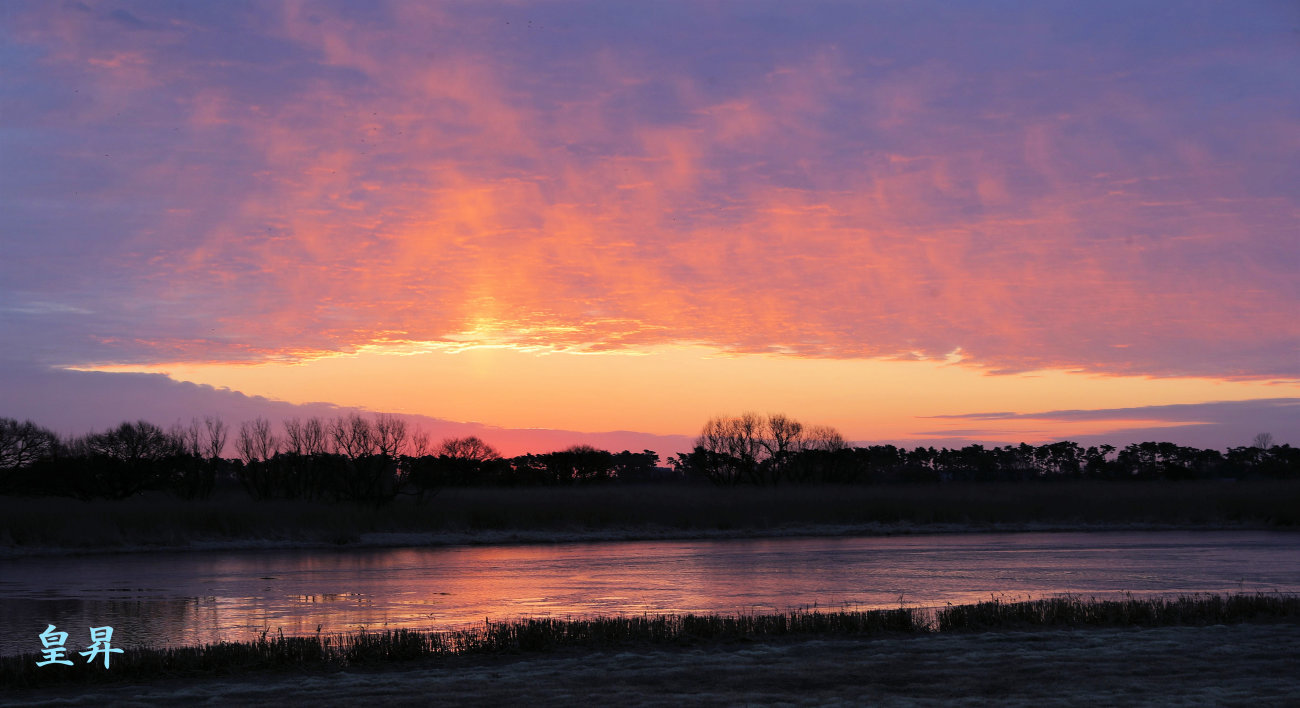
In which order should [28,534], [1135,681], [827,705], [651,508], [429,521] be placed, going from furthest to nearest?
[651,508] → [429,521] → [28,534] → [1135,681] → [827,705]

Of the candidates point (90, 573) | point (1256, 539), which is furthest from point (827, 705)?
point (1256, 539)

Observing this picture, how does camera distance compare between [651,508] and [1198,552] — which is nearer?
[1198,552]

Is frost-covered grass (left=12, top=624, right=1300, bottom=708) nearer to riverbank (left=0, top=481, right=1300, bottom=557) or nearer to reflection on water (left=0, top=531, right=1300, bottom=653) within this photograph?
reflection on water (left=0, top=531, right=1300, bottom=653)

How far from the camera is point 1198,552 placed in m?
32.3

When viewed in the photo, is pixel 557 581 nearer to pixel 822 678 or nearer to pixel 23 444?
pixel 822 678

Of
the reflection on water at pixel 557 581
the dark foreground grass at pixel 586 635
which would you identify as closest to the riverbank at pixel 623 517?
the reflection on water at pixel 557 581

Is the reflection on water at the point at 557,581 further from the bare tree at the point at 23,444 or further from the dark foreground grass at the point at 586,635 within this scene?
the bare tree at the point at 23,444

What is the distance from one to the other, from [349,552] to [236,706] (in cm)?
2978

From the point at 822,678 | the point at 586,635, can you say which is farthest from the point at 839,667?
the point at 586,635

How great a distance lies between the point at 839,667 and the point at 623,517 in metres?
36.9

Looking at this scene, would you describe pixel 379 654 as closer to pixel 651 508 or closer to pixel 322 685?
pixel 322 685

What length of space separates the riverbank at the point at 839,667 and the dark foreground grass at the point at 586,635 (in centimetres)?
4

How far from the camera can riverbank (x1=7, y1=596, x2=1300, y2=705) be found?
31.1ft

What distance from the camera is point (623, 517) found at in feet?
156
